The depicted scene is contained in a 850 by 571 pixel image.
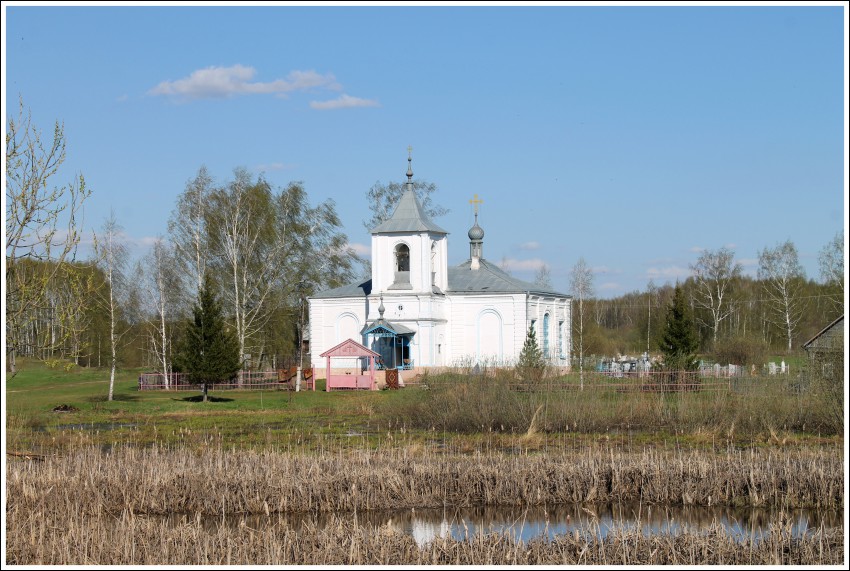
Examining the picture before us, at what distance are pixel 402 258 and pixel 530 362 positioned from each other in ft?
35.8

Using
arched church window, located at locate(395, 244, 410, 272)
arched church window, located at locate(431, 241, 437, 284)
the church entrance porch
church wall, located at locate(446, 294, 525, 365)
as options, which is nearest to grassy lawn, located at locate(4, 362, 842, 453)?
the church entrance porch

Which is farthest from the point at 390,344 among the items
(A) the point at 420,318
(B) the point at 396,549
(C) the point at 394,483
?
(B) the point at 396,549

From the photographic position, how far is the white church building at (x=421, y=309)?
141 feet

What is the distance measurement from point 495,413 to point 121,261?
20879 millimetres

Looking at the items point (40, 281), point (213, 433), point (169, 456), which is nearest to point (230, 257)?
point (213, 433)

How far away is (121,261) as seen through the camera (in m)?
40.8

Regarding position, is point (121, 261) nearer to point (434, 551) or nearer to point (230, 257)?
point (230, 257)

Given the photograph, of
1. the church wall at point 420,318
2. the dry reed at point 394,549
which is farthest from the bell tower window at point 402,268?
the dry reed at point 394,549

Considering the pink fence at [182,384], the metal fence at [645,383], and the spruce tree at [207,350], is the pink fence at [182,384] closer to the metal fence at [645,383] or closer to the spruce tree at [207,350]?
the spruce tree at [207,350]

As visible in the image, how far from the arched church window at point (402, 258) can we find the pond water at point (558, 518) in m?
28.6

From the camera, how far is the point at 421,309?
141ft

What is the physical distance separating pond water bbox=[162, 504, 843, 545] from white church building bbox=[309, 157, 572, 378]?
26135mm

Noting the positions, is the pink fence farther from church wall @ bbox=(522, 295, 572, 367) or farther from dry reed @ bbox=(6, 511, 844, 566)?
dry reed @ bbox=(6, 511, 844, 566)

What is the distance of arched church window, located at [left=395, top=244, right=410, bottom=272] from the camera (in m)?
44.1
